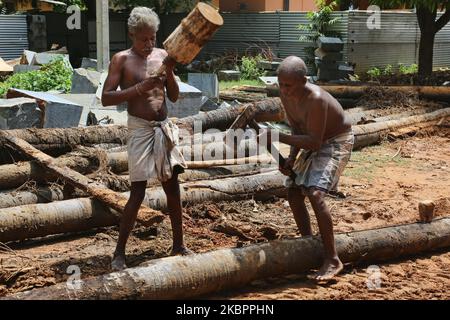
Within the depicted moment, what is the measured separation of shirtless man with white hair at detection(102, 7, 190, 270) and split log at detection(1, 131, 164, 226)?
0.34m

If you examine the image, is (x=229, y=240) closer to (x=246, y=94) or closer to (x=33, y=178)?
(x=33, y=178)

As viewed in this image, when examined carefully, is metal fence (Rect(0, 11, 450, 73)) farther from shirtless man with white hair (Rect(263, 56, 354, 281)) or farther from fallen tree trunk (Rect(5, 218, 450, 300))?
shirtless man with white hair (Rect(263, 56, 354, 281))

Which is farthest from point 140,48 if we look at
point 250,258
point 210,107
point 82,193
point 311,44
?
point 311,44

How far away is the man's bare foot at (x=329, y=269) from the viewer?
15.6ft

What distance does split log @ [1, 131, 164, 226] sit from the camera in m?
5.24

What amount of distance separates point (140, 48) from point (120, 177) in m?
2.26

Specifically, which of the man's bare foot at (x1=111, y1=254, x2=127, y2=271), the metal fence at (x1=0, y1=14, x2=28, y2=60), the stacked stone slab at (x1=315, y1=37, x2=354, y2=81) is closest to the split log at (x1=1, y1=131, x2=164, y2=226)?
the man's bare foot at (x1=111, y1=254, x2=127, y2=271)

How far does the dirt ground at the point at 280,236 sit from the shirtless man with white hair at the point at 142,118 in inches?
24.7

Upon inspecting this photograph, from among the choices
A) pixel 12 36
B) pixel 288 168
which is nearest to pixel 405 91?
pixel 288 168

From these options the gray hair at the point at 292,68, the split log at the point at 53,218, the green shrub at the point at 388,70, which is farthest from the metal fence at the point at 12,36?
the gray hair at the point at 292,68

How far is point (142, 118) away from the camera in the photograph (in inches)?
195

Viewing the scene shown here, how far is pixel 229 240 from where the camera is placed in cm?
584

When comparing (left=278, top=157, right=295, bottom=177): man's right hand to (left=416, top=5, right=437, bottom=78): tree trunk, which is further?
(left=416, top=5, right=437, bottom=78): tree trunk

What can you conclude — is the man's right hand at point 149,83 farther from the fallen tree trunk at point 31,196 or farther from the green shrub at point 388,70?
the green shrub at point 388,70
